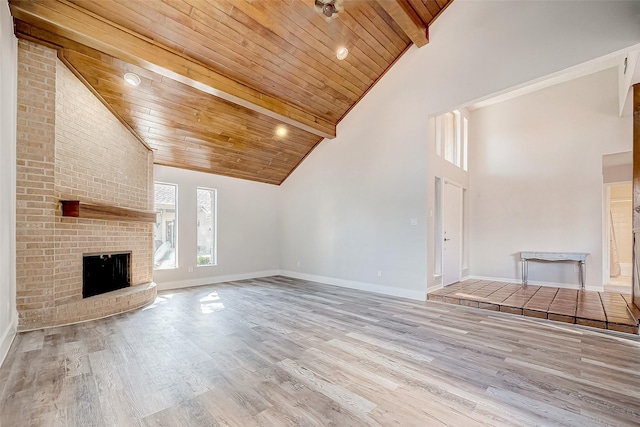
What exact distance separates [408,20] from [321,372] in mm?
4625

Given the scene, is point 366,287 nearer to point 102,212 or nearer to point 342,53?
point 342,53

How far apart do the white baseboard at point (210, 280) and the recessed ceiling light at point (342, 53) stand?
504cm

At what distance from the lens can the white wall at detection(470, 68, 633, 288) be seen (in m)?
4.95

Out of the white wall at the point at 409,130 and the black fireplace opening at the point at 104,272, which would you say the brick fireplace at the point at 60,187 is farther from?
the white wall at the point at 409,130

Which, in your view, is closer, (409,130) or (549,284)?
(409,130)

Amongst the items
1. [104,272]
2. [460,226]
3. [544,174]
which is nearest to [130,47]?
[104,272]

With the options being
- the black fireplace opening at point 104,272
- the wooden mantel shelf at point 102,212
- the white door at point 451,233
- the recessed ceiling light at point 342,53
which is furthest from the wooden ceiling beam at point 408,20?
the black fireplace opening at point 104,272

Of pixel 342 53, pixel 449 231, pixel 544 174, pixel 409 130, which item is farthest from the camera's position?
pixel 544 174

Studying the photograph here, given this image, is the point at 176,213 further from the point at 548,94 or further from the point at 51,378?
the point at 548,94

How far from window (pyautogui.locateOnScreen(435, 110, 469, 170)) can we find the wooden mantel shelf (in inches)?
225

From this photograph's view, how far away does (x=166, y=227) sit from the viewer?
5527 millimetres

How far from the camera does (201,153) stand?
5.32 meters

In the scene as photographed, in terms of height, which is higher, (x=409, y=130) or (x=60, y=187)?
(x=409, y=130)

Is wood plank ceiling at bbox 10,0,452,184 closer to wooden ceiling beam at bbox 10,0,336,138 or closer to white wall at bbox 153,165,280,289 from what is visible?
wooden ceiling beam at bbox 10,0,336,138
